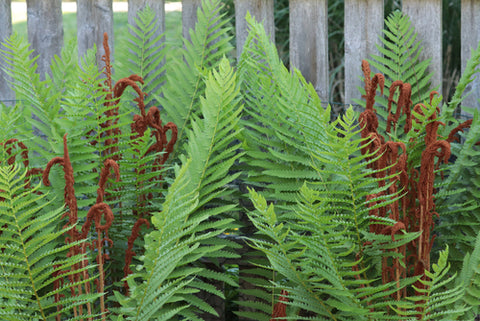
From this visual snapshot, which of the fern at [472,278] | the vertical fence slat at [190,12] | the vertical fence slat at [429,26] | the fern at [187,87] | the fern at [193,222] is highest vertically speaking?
the vertical fence slat at [190,12]

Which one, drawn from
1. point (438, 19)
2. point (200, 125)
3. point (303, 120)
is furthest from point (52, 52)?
point (438, 19)

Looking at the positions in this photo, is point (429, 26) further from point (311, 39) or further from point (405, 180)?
point (405, 180)

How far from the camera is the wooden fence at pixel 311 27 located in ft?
6.92

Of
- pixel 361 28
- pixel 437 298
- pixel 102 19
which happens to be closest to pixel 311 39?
pixel 361 28

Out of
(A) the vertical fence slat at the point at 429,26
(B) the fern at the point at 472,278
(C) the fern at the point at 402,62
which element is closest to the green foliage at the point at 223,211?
(B) the fern at the point at 472,278

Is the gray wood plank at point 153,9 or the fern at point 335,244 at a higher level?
the gray wood plank at point 153,9

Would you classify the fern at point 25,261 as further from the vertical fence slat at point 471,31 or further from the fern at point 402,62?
the vertical fence slat at point 471,31

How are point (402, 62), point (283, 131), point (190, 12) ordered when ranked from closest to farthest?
point (283, 131)
point (402, 62)
point (190, 12)

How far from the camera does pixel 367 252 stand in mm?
1250

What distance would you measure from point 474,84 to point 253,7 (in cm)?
87

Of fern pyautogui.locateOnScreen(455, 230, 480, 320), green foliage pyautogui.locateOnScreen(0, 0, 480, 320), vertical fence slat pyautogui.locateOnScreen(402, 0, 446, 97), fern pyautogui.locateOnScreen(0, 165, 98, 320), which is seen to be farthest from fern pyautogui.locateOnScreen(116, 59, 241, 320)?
vertical fence slat pyautogui.locateOnScreen(402, 0, 446, 97)

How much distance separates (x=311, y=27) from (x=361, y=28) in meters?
0.19

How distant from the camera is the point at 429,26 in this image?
2.11m

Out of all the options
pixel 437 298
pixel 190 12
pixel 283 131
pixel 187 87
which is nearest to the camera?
pixel 437 298
